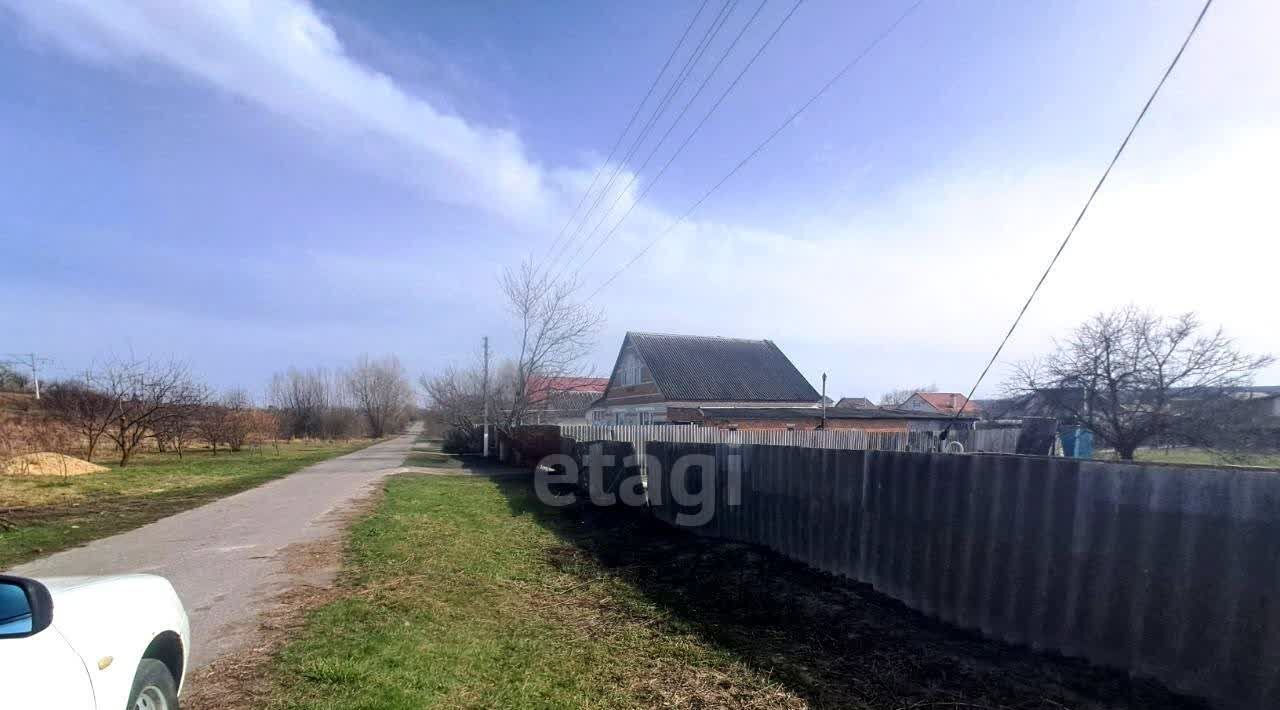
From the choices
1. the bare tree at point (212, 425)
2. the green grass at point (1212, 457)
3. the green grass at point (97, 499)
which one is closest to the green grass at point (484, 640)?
the green grass at point (97, 499)

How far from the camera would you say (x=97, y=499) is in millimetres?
14641

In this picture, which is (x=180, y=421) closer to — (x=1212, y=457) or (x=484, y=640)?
(x=484, y=640)

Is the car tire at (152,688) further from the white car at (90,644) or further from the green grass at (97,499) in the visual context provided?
the green grass at (97,499)

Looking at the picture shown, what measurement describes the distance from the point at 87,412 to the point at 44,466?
905 cm

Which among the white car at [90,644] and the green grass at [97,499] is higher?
the white car at [90,644]

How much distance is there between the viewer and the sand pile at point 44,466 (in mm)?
18781

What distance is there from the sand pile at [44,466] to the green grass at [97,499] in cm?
76

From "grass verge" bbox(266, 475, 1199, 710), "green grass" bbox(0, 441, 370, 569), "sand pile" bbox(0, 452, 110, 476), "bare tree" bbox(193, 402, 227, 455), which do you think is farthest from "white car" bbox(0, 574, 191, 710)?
"bare tree" bbox(193, 402, 227, 455)

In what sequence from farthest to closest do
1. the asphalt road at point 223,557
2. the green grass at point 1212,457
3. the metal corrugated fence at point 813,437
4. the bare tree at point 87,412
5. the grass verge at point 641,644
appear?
the bare tree at point 87,412 → the green grass at point 1212,457 → the metal corrugated fence at point 813,437 → the asphalt road at point 223,557 → the grass verge at point 641,644

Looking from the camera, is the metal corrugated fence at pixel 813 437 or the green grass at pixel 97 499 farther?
the metal corrugated fence at pixel 813 437

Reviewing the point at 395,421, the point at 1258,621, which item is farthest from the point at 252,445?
the point at 1258,621

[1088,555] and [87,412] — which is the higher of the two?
[1088,555]

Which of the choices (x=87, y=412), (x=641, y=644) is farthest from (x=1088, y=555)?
(x=87, y=412)

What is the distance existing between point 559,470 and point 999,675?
1411cm
